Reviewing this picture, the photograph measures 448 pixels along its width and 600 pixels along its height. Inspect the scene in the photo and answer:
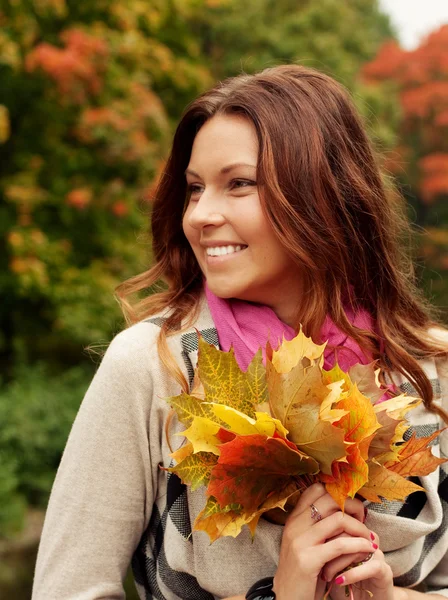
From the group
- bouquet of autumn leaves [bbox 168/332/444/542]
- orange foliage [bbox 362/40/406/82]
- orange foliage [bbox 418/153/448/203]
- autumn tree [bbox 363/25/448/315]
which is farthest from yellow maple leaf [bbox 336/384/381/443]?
orange foliage [bbox 362/40/406/82]

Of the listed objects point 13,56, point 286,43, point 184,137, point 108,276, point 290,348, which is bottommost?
point 108,276

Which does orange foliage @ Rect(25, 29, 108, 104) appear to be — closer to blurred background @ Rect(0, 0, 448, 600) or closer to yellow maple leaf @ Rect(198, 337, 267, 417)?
blurred background @ Rect(0, 0, 448, 600)

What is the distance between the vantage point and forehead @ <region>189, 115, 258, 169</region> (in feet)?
5.83

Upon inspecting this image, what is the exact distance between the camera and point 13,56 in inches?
246

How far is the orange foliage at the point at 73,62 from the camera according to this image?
7.06 meters

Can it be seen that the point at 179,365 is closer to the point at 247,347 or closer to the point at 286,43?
the point at 247,347

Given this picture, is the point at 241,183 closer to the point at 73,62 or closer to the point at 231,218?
the point at 231,218

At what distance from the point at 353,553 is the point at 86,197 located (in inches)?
258

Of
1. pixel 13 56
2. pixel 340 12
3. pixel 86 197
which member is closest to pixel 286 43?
pixel 340 12

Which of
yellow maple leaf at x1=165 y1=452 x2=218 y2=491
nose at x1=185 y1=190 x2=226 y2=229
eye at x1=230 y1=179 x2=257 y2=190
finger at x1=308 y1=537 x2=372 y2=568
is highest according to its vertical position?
eye at x1=230 y1=179 x2=257 y2=190

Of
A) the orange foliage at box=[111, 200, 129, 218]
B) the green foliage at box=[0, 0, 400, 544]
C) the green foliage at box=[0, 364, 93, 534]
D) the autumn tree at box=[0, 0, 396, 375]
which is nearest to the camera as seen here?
the green foliage at box=[0, 364, 93, 534]

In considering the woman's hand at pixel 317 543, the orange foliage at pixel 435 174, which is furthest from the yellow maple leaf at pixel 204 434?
the orange foliage at pixel 435 174

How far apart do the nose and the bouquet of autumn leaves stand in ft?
1.33

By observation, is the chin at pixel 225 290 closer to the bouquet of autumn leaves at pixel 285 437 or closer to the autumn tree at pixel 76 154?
the bouquet of autumn leaves at pixel 285 437
